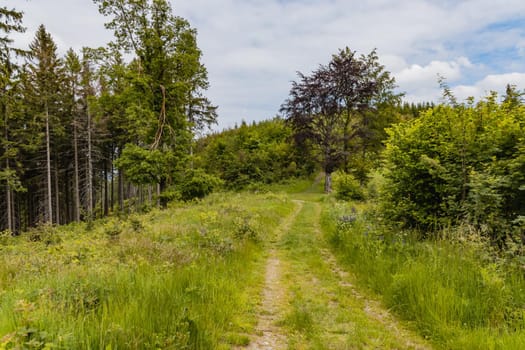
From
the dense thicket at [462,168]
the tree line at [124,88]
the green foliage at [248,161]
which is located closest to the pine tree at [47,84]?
the tree line at [124,88]

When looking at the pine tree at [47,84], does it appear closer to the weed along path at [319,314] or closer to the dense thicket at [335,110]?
the dense thicket at [335,110]

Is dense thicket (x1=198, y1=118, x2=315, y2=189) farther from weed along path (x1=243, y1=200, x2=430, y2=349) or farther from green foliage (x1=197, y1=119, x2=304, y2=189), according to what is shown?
weed along path (x1=243, y1=200, x2=430, y2=349)

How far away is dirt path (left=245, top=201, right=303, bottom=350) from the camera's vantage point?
3.48 meters

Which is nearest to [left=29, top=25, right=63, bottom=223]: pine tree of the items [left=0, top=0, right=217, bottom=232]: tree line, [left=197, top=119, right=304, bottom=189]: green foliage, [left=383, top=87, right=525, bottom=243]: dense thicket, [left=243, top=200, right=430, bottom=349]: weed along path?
[left=0, top=0, right=217, bottom=232]: tree line

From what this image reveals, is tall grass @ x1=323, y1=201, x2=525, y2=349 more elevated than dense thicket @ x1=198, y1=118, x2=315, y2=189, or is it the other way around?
dense thicket @ x1=198, y1=118, x2=315, y2=189

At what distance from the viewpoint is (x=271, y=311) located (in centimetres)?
443

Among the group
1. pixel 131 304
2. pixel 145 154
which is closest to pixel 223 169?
pixel 145 154

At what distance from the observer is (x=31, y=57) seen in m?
12.4

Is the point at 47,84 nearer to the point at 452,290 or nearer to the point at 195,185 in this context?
the point at 195,185

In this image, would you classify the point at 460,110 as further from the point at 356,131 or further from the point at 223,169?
the point at 223,169

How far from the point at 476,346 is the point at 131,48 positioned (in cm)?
1982

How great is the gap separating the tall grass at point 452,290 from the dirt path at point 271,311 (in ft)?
5.79

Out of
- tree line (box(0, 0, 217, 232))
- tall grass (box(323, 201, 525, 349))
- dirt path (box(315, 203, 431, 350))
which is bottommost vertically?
dirt path (box(315, 203, 431, 350))

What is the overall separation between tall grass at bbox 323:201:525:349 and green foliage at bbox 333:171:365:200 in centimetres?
1552
